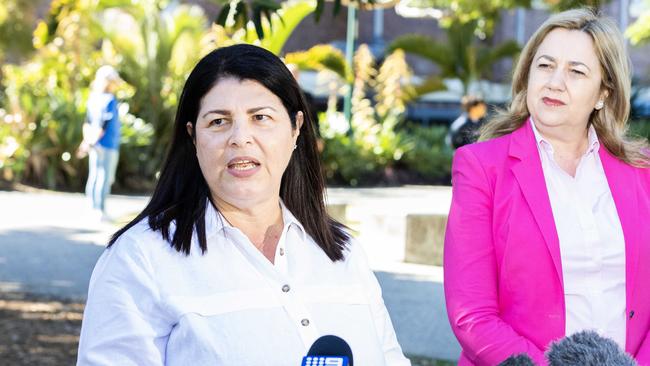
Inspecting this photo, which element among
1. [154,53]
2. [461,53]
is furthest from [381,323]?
[461,53]

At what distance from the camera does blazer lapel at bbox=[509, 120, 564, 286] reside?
332 cm

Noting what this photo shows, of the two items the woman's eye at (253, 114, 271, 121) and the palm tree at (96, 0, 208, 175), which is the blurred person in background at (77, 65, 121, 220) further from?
the woman's eye at (253, 114, 271, 121)

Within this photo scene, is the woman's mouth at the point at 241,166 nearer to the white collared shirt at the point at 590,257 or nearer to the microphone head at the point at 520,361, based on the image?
the microphone head at the point at 520,361

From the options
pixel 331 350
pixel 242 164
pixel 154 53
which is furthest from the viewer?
pixel 154 53

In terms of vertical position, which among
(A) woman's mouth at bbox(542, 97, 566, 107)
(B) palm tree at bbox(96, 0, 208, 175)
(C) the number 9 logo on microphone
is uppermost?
(B) palm tree at bbox(96, 0, 208, 175)

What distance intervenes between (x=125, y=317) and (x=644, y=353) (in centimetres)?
171

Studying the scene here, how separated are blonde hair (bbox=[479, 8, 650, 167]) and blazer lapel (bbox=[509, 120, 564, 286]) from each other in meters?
0.12

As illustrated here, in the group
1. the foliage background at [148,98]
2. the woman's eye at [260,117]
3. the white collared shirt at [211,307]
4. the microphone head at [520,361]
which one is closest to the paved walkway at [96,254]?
the foliage background at [148,98]

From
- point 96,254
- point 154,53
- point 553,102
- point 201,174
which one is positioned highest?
point 154,53

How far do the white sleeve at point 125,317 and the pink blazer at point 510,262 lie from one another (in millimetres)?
1135

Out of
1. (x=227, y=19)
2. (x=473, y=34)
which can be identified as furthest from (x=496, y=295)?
(x=473, y=34)

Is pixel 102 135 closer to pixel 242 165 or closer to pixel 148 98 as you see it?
pixel 148 98

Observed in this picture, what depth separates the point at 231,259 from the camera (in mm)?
2539

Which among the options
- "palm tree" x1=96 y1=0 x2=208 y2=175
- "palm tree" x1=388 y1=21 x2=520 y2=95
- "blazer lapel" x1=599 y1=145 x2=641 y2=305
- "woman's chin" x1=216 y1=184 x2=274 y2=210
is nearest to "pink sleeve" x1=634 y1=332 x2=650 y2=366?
"blazer lapel" x1=599 y1=145 x2=641 y2=305
